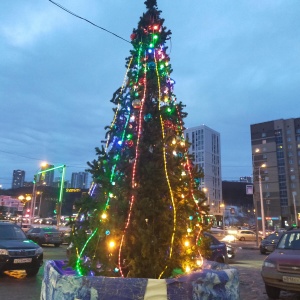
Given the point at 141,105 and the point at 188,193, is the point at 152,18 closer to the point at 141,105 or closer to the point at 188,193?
the point at 141,105

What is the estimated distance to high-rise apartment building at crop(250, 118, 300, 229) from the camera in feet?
314

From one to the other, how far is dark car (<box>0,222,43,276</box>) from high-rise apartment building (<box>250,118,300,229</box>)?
9074cm

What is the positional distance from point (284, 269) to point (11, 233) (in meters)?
8.38

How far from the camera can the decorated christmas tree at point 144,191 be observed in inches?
183

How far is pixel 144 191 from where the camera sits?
4.82 meters

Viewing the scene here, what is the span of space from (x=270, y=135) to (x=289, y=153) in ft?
24.0

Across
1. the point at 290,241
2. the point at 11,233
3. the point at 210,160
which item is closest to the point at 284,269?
the point at 290,241

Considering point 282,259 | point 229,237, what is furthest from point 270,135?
point 282,259

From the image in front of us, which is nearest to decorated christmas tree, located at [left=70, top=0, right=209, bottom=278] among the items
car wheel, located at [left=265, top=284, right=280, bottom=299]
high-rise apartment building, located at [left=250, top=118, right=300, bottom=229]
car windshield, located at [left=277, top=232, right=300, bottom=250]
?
car wheel, located at [left=265, top=284, right=280, bottom=299]

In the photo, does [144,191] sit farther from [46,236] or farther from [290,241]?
[46,236]

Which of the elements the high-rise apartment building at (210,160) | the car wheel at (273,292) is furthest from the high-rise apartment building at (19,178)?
the car wheel at (273,292)

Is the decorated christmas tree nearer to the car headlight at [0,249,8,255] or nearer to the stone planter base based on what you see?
the stone planter base

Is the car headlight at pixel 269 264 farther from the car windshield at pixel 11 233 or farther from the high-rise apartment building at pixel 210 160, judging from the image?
the high-rise apartment building at pixel 210 160

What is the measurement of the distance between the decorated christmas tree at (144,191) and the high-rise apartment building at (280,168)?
94224 mm
